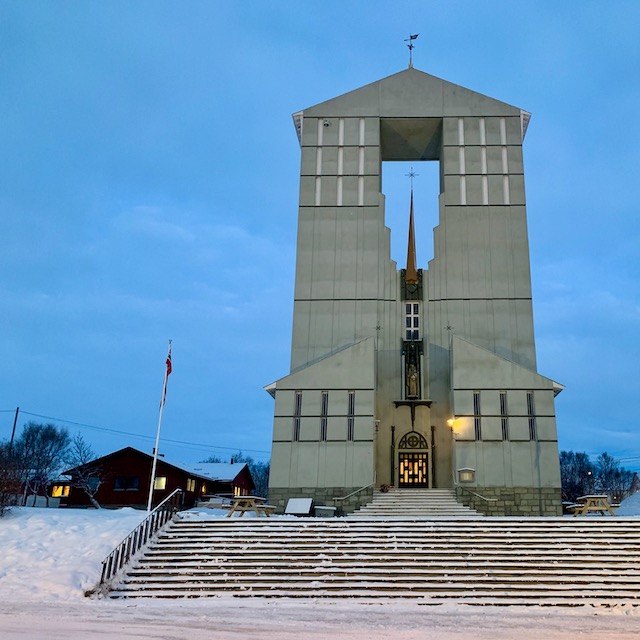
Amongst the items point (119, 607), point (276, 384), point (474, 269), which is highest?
point (474, 269)

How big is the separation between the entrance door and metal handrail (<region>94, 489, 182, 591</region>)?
1318 centimetres

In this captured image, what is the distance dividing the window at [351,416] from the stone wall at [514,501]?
4.85m

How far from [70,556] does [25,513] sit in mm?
5630

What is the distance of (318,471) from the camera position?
88.8ft

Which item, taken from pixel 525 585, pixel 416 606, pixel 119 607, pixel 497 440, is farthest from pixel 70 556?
pixel 497 440

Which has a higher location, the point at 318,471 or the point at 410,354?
the point at 410,354

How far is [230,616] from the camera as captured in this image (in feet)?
39.3

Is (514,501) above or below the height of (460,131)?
below

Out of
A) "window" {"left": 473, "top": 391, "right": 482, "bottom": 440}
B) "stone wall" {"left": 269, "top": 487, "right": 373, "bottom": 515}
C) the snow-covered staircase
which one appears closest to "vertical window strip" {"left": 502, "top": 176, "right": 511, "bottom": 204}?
"window" {"left": 473, "top": 391, "right": 482, "bottom": 440}

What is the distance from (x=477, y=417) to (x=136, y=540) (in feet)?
51.1

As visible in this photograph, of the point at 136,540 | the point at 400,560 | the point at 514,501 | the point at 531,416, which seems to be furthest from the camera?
the point at 531,416

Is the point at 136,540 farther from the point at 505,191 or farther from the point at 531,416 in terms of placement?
the point at 505,191

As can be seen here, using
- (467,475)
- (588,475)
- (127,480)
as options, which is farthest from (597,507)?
(588,475)

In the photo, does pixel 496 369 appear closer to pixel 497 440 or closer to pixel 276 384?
pixel 497 440
